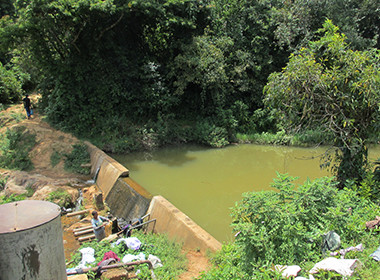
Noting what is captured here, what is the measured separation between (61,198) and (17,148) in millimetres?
4615

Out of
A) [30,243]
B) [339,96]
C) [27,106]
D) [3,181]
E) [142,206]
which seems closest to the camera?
[30,243]

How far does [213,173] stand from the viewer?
11867 mm

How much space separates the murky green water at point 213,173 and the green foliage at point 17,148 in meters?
3.67

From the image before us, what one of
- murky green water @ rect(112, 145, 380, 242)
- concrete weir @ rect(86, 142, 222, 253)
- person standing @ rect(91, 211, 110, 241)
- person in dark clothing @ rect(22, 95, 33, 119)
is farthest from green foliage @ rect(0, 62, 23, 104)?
person standing @ rect(91, 211, 110, 241)

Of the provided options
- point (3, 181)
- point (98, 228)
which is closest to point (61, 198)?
point (3, 181)

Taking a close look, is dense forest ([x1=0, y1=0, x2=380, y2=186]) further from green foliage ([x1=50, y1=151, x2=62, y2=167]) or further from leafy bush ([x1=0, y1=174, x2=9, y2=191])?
leafy bush ([x1=0, y1=174, x2=9, y2=191])

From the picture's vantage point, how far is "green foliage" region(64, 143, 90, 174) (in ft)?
39.0

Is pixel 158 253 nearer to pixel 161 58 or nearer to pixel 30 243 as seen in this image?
pixel 30 243

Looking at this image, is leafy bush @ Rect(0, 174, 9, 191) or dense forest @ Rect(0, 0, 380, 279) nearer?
leafy bush @ Rect(0, 174, 9, 191)

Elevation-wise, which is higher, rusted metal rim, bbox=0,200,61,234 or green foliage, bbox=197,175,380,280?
rusted metal rim, bbox=0,200,61,234

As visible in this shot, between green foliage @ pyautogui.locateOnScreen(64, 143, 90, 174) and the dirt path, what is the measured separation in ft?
0.72

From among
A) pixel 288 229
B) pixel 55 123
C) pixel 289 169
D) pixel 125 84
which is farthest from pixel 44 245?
pixel 125 84

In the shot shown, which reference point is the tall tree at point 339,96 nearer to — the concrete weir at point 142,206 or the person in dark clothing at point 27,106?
the concrete weir at point 142,206

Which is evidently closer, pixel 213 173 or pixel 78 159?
pixel 213 173
